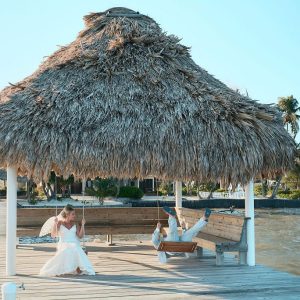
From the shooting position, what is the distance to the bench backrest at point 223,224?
8.40m

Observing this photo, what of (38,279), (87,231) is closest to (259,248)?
(87,231)

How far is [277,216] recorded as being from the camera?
29.9m

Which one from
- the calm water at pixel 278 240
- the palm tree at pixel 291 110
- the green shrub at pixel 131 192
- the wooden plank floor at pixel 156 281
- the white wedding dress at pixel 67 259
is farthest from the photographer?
the palm tree at pixel 291 110

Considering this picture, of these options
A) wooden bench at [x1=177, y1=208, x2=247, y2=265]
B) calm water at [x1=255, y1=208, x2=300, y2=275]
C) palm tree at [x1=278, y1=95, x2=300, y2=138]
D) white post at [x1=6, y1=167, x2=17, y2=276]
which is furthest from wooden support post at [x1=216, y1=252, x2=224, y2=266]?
palm tree at [x1=278, y1=95, x2=300, y2=138]

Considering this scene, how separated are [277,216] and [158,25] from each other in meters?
21.8

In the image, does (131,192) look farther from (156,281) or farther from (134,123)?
(156,281)

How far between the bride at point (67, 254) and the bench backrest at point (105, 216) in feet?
8.44

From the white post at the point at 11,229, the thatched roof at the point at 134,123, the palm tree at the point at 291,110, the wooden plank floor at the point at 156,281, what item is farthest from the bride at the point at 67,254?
the palm tree at the point at 291,110

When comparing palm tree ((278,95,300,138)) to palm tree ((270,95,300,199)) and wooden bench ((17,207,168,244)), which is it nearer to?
palm tree ((270,95,300,199))

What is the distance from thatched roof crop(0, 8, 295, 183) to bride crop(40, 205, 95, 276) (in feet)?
2.30

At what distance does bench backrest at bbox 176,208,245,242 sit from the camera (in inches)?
331

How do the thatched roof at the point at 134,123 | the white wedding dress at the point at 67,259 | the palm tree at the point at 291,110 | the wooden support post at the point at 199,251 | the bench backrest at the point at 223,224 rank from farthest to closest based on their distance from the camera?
the palm tree at the point at 291,110 < the wooden support post at the point at 199,251 < the bench backrest at the point at 223,224 < the thatched roof at the point at 134,123 < the white wedding dress at the point at 67,259

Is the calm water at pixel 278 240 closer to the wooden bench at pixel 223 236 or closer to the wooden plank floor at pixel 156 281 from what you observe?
the wooden bench at pixel 223 236

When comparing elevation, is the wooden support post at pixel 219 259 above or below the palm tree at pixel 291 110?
below
